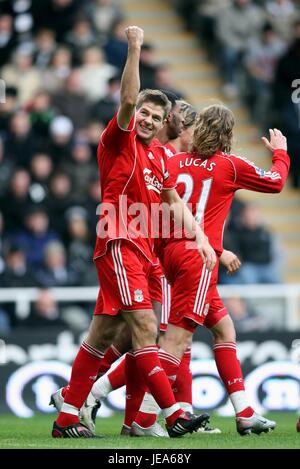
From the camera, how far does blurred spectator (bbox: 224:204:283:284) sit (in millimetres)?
15195

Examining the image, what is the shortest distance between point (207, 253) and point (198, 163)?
84 centimetres

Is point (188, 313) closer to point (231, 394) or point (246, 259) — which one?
point (231, 394)

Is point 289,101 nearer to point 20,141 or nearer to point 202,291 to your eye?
point 20,141

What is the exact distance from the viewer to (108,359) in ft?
30.9

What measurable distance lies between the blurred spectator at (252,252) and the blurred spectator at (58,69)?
281 cm

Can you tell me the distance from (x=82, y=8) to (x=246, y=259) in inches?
161

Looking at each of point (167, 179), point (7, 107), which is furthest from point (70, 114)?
point (167, 179)

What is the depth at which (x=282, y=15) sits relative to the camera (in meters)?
18.5

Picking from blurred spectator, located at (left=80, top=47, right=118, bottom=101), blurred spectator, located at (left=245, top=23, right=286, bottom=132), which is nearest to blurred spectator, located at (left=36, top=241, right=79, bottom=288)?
blurred spectator, located at (left=80, top=47, right=118, bottom=101)

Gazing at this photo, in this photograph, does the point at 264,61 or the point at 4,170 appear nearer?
the point at 4,170

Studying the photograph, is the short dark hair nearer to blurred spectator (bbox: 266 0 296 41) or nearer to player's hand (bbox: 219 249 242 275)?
player's hand (bbox: 219 249 242 275)

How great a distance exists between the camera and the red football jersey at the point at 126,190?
28.0ft

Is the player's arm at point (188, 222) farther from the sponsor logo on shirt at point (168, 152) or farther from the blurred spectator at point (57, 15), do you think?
the blurred spectator at point (57, 15)
